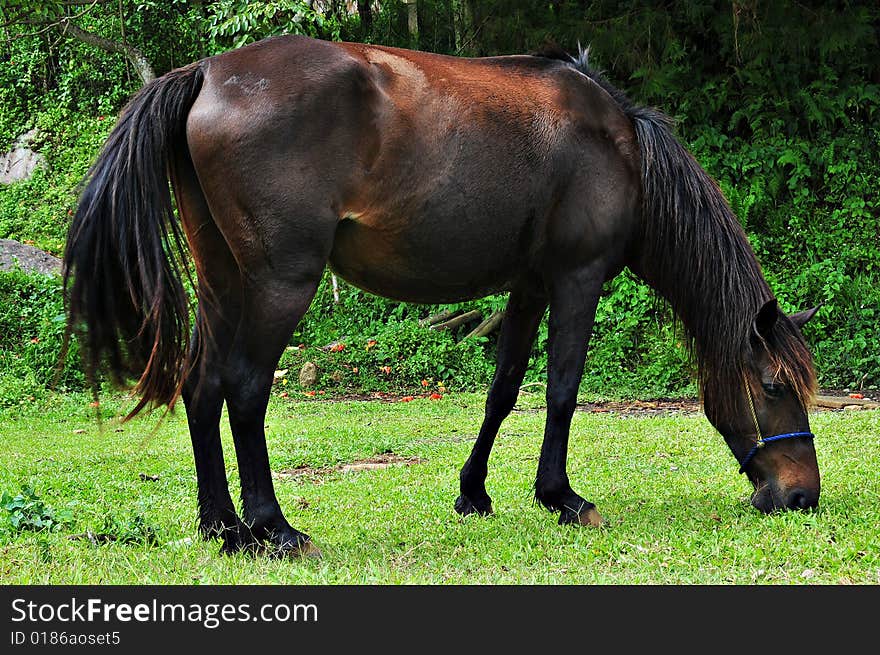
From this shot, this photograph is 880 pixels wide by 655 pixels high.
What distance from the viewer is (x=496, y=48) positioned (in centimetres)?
1136

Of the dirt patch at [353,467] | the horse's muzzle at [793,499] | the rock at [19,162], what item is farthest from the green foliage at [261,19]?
the rock at [19,162]

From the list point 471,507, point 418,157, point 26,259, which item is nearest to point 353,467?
point 471,507

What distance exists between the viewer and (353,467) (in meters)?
6.77

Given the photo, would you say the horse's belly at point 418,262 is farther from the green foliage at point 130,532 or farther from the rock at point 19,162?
the rock at point 19,162

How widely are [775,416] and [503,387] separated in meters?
1.36

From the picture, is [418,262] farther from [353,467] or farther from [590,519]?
[353,467]

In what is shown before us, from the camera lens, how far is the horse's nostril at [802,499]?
4.34 metres

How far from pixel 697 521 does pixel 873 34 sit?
7.94 meters

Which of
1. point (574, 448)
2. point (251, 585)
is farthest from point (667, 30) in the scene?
point (251, 585)

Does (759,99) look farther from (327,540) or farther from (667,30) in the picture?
(327,540)

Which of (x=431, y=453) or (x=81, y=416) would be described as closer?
(x=431, y=453)

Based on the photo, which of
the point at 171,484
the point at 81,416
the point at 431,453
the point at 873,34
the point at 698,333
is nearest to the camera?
the point at 698,333

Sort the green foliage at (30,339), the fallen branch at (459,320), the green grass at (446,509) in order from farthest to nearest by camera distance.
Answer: the fallen branch at (459,320), the green foliage at (30,339), the green grass at (446,509)

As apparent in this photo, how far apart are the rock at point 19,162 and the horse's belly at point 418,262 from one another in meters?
13.3
